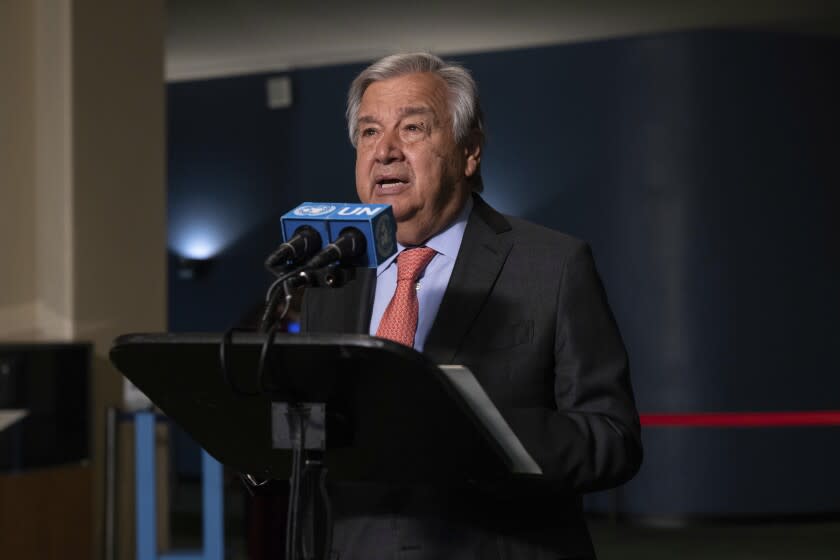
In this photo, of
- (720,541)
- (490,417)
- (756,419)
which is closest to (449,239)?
(490,417)

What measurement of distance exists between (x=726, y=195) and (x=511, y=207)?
1.58m

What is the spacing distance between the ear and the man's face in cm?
3

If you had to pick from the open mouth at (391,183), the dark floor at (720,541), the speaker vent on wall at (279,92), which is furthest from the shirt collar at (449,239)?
the speaker vent on wall at (279,92)

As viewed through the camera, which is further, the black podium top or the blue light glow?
the blue light glow

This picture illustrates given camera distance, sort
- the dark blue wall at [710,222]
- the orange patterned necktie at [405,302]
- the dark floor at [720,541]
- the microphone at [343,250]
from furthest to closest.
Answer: the dark blue wall at [710,222] < the dark floor at [720,541] < the orange patterned necktie at [405,302] < the microphone at [343,250]

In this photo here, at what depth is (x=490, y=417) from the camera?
126 cm

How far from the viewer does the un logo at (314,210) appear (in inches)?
53.3

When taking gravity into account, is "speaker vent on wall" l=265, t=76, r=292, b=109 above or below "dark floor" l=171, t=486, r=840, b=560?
above

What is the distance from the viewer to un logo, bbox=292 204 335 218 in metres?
1.35

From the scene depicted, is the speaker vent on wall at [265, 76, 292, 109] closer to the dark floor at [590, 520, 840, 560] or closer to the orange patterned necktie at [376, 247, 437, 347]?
the dark floor at [590, 520, 840, 560]

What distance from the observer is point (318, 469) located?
4.22 feet

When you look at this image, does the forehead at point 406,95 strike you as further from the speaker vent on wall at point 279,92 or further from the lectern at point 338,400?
the speaker vent on wall at point 279,92

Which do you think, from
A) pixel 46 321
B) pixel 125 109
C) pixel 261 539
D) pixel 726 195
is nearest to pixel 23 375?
pixel 46 321

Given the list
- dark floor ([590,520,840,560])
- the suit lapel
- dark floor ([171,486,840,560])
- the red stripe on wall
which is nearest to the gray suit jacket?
the suit lapel
